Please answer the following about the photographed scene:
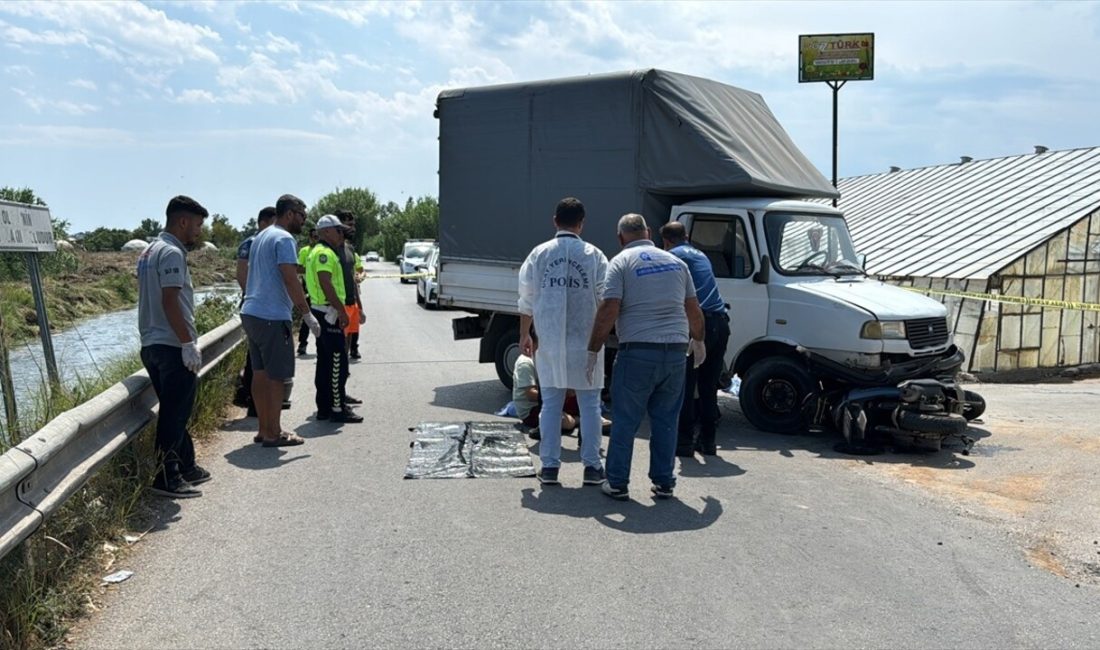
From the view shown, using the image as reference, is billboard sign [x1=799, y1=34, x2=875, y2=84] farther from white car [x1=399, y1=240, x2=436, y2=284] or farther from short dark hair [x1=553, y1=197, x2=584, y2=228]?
short dark hair [x1=553, y1=197, x2=584, y2=228]

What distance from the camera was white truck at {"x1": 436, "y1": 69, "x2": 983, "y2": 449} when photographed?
792cm

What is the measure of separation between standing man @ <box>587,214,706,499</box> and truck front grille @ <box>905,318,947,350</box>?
10.1 feet

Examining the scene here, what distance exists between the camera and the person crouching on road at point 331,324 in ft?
27.4

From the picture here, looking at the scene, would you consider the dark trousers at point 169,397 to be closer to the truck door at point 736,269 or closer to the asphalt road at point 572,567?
the asphalt road at point 572,567

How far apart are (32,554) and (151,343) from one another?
203 centimetres

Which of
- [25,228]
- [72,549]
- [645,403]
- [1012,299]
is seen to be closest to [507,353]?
[645,403]

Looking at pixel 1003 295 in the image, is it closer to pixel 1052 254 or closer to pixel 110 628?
pixel 1052 254

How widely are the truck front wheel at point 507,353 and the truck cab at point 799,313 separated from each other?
2.47 m

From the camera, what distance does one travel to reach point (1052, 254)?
1753 cm

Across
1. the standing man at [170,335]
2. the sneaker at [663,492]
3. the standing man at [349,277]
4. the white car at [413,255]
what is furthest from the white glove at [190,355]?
the white car at [413,255]

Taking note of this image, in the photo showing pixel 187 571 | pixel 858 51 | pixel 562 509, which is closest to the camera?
pixel 187 571

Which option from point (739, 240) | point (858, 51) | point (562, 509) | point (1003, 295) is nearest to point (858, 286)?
point (739, 240)

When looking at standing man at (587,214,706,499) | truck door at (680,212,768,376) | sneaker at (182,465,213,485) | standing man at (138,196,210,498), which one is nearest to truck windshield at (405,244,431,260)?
truck door at (680,212,768,376)

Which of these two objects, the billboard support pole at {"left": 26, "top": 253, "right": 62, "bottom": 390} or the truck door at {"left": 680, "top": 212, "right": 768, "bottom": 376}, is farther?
the truck door at {"left": 680, "top": 212, "right": 768, "bottom": 376}
